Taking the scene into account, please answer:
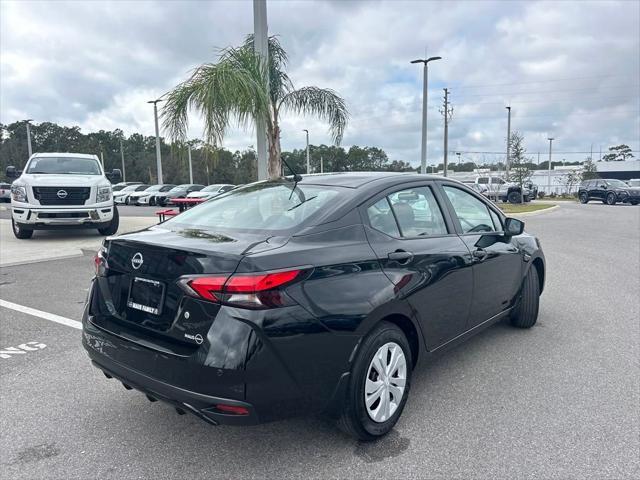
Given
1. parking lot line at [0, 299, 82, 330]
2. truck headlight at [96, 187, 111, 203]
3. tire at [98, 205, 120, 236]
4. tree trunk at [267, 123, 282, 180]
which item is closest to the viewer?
parking lot line at [0, 299, 82, 330]

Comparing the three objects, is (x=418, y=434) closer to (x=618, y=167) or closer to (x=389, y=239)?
(x=389, y=239)

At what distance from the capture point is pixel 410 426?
123 inches

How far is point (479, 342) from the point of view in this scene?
4613mm

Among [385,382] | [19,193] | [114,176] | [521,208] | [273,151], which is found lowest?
[521,208]

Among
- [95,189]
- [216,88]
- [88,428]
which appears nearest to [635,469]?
[88,428]

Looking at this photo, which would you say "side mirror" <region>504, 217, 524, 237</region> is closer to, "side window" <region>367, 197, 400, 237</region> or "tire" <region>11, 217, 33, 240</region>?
"side window" <region>367, 197, 400, 237</region>

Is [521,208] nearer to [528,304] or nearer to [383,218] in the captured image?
[528,304]

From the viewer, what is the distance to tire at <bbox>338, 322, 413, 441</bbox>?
2721mm

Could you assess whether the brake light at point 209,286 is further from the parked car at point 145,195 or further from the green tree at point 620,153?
the green tree at point 620,153

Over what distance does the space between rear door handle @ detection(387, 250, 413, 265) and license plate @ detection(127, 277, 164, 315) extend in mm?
1338

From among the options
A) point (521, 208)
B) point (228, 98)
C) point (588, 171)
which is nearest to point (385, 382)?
point (228, 98)

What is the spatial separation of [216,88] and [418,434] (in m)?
7.96

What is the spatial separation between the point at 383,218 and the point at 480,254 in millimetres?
1102

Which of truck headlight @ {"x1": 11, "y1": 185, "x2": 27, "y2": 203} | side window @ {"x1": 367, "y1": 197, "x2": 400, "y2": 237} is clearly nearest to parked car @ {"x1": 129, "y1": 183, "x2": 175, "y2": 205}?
truck headlight @ {"x1": 11, "y1": 185, "x2": 27, "y2": 203}
